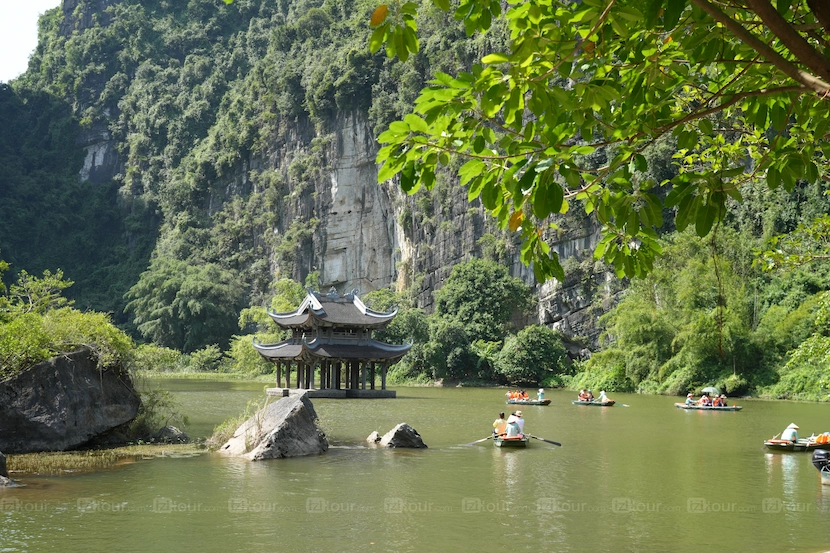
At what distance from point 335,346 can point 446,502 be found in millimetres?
22285

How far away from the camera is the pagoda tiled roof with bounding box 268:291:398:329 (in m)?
32.8

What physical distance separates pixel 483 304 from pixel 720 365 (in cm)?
1623

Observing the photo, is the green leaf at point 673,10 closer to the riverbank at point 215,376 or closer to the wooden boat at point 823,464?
the wooden boat at point 823,464

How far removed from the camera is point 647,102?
3.78 m

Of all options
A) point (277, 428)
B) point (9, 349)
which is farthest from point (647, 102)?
point (9, 349)

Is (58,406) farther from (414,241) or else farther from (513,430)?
(414,241)

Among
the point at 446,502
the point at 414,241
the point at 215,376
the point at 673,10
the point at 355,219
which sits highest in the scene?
the point at 355,219

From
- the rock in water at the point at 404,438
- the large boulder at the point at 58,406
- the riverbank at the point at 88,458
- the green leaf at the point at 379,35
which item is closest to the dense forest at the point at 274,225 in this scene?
the large boulder at the point at 58,406

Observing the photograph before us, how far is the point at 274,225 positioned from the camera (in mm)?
71125

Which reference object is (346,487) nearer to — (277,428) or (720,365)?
(277,428)

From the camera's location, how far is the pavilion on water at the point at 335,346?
32.2 m

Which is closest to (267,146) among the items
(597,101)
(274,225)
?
(274,225)

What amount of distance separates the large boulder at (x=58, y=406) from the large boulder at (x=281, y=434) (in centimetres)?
228

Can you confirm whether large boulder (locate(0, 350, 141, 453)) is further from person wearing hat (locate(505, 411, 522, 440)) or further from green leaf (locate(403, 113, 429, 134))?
green leaf (locate(403, 113, 429, 134))
